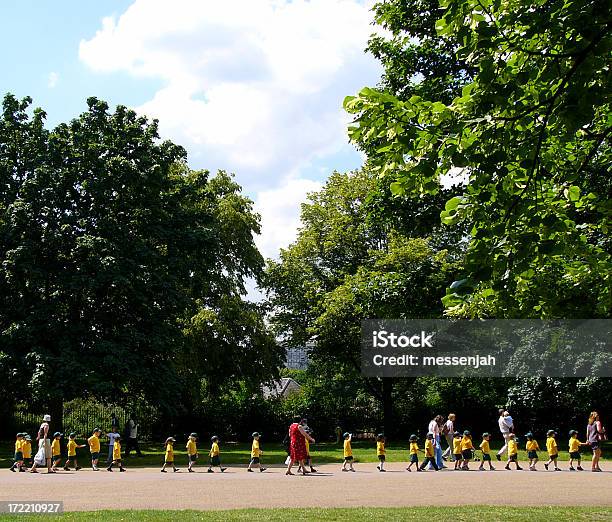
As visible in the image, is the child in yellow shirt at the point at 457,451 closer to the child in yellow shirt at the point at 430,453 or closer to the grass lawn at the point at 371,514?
the child in yellow shirt at the point at 430,453

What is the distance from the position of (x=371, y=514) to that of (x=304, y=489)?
491 centimetres

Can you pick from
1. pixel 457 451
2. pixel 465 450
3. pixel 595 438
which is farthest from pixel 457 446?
pixel 595 438

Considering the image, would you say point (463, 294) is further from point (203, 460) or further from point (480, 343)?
point (480, 343)

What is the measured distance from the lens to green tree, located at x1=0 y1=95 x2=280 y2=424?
27047 millimetres

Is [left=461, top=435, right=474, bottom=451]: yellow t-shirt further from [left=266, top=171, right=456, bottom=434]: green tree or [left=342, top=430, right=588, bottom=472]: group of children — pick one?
[left=266, top=171, right=456, bottom=434]: green tree

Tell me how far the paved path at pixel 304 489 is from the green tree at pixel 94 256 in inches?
223

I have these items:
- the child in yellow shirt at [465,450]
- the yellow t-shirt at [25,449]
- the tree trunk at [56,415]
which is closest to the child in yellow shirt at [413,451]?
the child in yellow shirt at [465,450]

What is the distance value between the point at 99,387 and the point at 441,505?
15007 millimetres

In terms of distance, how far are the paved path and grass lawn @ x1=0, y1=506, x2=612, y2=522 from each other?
39.9 inches

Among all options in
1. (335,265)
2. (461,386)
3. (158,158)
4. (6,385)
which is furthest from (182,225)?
(461,386)

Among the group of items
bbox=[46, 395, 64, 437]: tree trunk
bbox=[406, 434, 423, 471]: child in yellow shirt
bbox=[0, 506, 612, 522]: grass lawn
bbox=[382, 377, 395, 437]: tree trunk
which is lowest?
bbox=[0, 506, 612, 522]: grass lawn

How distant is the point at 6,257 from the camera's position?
27.6 m

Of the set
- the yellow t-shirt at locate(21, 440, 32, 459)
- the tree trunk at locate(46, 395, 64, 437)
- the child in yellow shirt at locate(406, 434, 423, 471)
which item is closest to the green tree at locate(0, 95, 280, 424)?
the tree trunk at locate(46, 395, 64, 437)

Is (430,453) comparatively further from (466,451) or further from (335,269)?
(335,269)
